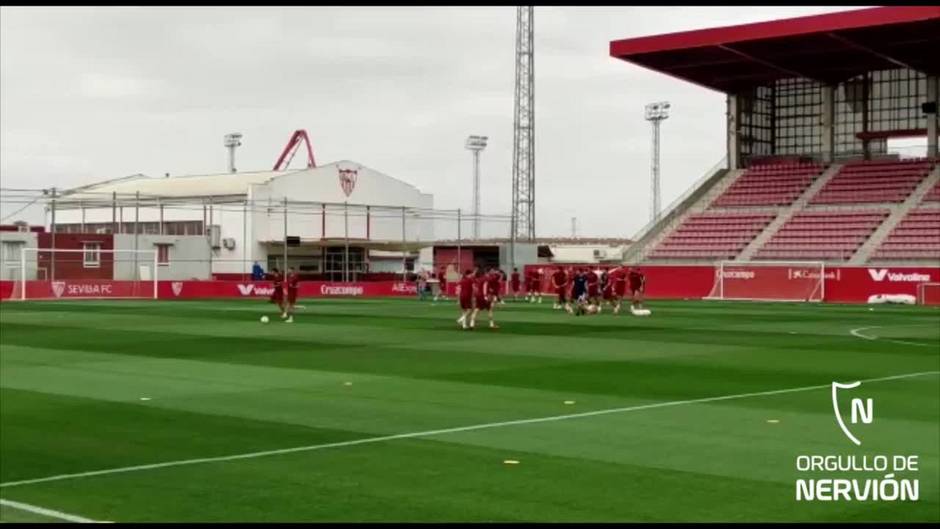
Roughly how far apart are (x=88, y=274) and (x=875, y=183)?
41724 millimetres

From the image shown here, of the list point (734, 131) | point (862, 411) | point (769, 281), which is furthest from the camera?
point (734, 131)

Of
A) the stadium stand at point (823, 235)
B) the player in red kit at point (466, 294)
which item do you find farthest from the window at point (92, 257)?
the player in red kit at point (466, 294)

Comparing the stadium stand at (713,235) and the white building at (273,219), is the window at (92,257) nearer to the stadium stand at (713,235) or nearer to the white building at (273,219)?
the white building at (273,219)

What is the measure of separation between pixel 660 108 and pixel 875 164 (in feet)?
139

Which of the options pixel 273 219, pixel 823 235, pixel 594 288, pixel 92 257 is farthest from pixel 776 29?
pixel 92 257

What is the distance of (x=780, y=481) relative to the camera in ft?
33.7

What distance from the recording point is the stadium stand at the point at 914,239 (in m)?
55.6

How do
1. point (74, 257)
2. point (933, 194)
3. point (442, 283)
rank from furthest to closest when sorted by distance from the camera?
point (74, 257)
point (933, 194)
point (442, 283)

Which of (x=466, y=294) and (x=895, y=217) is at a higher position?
(x=895, y=217)

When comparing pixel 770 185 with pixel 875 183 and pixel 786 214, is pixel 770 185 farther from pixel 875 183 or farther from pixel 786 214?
pixel 875 183

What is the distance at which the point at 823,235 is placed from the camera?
200 ft

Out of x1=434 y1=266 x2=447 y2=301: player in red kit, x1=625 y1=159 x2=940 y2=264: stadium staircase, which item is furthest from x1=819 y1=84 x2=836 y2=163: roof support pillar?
x1=434 y1=266 x2=447 y2=301: player in red kit

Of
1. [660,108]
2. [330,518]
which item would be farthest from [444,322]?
[660,108]

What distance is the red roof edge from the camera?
2090 inches
